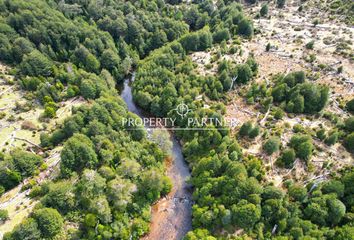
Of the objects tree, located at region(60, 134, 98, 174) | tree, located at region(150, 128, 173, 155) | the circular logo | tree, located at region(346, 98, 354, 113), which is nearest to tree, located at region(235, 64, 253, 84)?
the circular logo

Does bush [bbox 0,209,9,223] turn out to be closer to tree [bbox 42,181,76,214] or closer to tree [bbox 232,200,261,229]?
tree [bbox 42,181,76,214]

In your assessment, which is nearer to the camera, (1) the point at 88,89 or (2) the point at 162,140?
(2) the point at 162,140

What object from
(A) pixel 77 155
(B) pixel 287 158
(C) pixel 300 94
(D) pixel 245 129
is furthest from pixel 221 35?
(A) pixel 77 155

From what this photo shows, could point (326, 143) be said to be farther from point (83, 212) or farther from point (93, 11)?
point (93, 11)

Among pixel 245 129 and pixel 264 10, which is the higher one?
pixel 264 10

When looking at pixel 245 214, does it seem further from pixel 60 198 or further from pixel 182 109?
pixel 60 198

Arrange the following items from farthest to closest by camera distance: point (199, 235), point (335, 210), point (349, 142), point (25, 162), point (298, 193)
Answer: point (349, 142), point (25, 162), point (298, 193), point (199, 235), point (335, 210)

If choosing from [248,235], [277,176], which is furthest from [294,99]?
[248,235]

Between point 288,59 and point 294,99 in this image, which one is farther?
point 288,59
